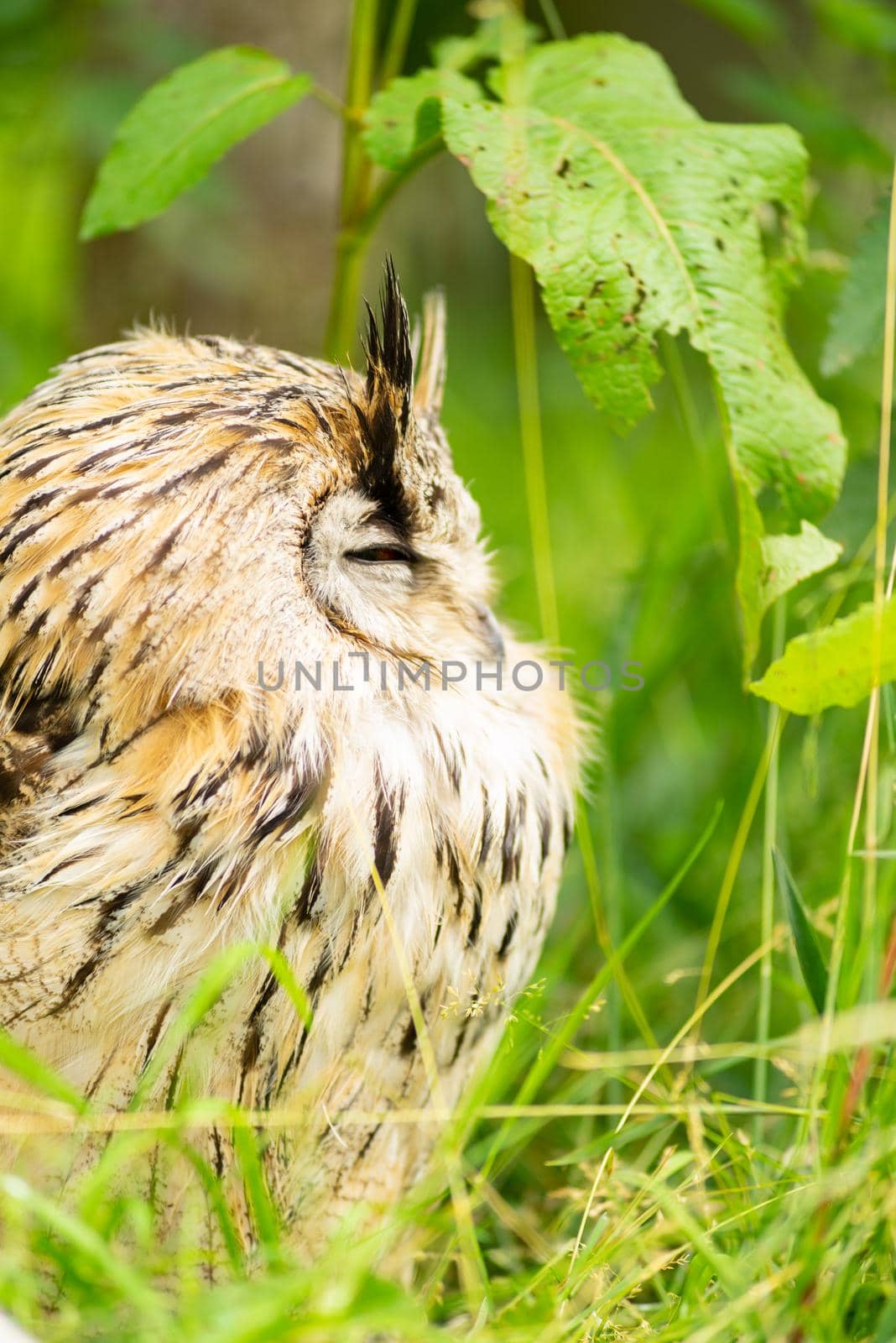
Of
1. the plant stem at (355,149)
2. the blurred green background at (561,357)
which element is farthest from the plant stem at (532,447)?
the plant stem at (355,149)

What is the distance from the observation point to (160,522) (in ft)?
3.51

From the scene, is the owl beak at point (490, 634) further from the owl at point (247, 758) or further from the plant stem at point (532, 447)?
the plant stem at point (532, 447)

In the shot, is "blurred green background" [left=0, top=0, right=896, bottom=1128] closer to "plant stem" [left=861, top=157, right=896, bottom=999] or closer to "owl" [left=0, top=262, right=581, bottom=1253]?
"plant stem" [left=861, top=157, right=896, bottom=999]

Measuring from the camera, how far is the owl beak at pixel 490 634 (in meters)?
1.35

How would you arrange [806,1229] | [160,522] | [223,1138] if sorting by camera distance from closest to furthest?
[806,1229] → [160,522] → [223,1138]

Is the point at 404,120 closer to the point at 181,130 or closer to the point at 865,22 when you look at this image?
the point at 181,130

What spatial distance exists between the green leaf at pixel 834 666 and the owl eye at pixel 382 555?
0.39 m

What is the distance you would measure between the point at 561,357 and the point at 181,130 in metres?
3.51

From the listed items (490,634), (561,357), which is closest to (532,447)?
(490,634)

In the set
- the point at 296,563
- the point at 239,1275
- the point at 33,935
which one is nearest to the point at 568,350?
the point at 296,563

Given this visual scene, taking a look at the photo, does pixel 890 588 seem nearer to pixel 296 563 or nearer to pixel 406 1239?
pixel 296 563

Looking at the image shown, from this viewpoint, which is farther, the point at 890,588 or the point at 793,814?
the point at 793,814

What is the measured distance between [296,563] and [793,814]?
42.2 inches

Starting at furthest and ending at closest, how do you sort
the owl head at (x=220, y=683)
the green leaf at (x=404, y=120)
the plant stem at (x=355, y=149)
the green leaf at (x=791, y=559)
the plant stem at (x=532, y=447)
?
the plant stem at (x=532, y=447), the plant stem at (x=355, y=149), the green leaf at (x=404, y=120), the green leaf at (x=791, y=559), the owl head at (x=220, y=683)
